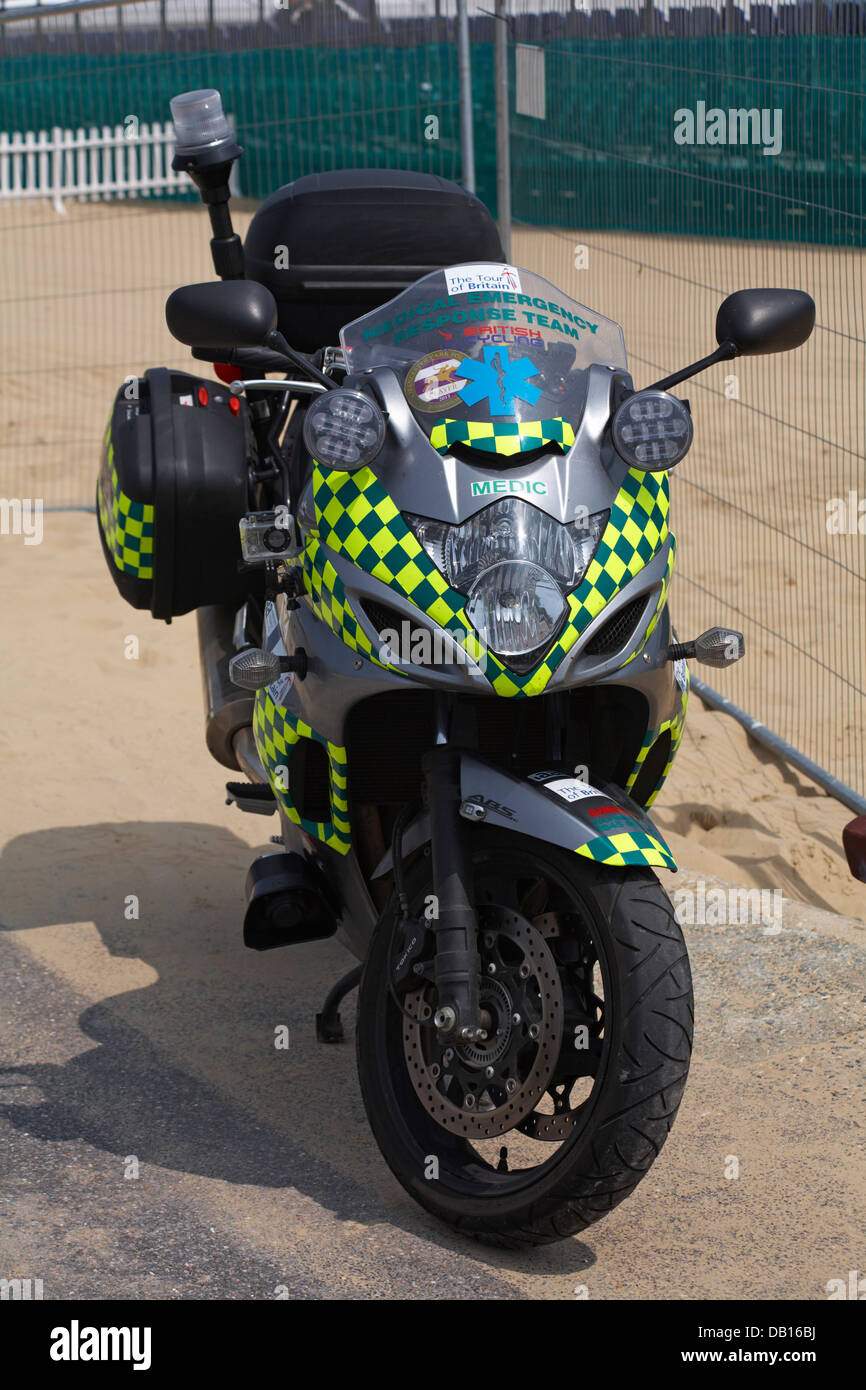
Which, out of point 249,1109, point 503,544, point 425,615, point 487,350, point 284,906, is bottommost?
point 249,1109

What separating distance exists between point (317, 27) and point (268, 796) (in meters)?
9.80

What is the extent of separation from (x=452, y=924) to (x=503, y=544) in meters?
0.68

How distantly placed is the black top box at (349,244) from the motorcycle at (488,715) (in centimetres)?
104

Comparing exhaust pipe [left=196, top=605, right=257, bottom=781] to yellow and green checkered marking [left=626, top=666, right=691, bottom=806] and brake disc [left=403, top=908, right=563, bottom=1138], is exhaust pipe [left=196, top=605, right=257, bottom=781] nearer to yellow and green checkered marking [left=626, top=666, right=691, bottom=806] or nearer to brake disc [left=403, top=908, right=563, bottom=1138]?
yellow and green checkered marking [left=626, top=666, right=691, bottom=806]

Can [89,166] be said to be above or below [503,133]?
below

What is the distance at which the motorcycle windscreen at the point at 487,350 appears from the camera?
9.91 feet

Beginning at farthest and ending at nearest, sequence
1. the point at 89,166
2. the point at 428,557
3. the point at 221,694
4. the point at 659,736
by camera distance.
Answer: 1. the point at 89,166
2. the point at 221,694
3. the point at 659,736
4. the point at 428,557

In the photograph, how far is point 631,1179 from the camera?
112 inches

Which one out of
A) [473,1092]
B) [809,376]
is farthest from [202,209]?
[473,1092]

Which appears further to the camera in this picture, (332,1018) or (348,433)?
(332,1018)

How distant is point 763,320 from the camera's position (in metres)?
3.17

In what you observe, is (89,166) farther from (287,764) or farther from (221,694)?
(287,764)

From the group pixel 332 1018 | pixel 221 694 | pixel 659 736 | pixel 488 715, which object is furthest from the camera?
pixel 221 694

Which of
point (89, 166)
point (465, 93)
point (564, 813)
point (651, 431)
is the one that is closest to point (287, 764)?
point (564, 813)
